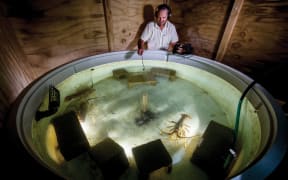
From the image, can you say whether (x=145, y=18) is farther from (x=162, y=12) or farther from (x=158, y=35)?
(x=162, y=12)

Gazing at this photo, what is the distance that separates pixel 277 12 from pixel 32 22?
348 centimetres

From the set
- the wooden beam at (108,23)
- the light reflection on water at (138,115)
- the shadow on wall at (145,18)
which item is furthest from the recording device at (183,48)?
the wooden beam at (108,23)

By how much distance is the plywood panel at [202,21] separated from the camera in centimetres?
277

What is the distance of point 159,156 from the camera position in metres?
1.53

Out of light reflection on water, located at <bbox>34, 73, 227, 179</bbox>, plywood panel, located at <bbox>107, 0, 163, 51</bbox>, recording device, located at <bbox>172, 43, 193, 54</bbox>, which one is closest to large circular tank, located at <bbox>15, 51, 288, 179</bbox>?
light reflection on water, located at <bbox>34, 73, 227, 179</bbox>

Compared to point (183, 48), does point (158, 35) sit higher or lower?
higher

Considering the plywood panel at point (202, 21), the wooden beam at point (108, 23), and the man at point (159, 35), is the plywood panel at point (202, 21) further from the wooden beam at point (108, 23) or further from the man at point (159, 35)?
the wooden beam at point (108, 23)

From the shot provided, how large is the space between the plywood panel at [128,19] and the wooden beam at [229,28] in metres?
1.46

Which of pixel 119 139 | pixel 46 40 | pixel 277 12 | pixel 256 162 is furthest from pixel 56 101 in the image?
pixel 277 12

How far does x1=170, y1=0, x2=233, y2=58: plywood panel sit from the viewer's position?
2770 mm

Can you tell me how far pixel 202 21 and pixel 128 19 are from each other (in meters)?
1.45

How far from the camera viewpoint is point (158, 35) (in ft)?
10.2

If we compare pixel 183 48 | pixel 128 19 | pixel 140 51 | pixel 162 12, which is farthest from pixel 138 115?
pixel 128 19

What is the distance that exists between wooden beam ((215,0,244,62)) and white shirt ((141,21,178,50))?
2.86ft
